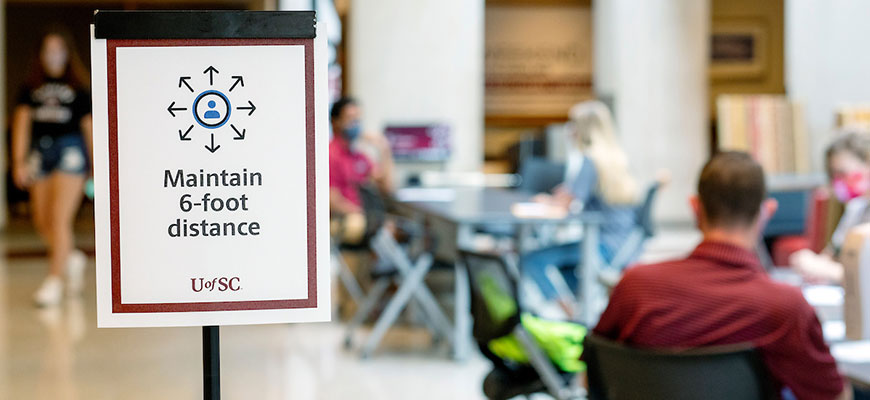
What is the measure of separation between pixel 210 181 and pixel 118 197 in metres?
0.12

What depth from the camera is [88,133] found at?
7.17 m

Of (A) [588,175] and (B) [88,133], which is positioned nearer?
(A) [588,175]

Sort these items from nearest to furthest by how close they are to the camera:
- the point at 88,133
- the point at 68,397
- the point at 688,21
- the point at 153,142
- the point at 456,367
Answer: the point at 153,142, the point at 68,397, the point at 456,367, the point at 88,133, the point at 688,21

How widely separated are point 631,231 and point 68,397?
3.51 meters

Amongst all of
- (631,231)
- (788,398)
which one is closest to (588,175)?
(631,231)

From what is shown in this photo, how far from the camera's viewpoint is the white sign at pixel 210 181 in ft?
4.75

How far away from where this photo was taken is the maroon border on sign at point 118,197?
1446 mm

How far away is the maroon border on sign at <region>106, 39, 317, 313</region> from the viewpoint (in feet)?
4.75

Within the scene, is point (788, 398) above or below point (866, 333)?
below

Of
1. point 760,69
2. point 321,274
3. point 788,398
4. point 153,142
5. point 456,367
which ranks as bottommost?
point 456,367

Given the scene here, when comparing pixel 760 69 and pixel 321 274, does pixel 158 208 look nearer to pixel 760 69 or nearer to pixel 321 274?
pixel 321 274

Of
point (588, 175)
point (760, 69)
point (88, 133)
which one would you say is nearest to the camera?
point (588, 175)

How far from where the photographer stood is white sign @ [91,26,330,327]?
4.75 ft

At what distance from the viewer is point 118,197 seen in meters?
1.45
